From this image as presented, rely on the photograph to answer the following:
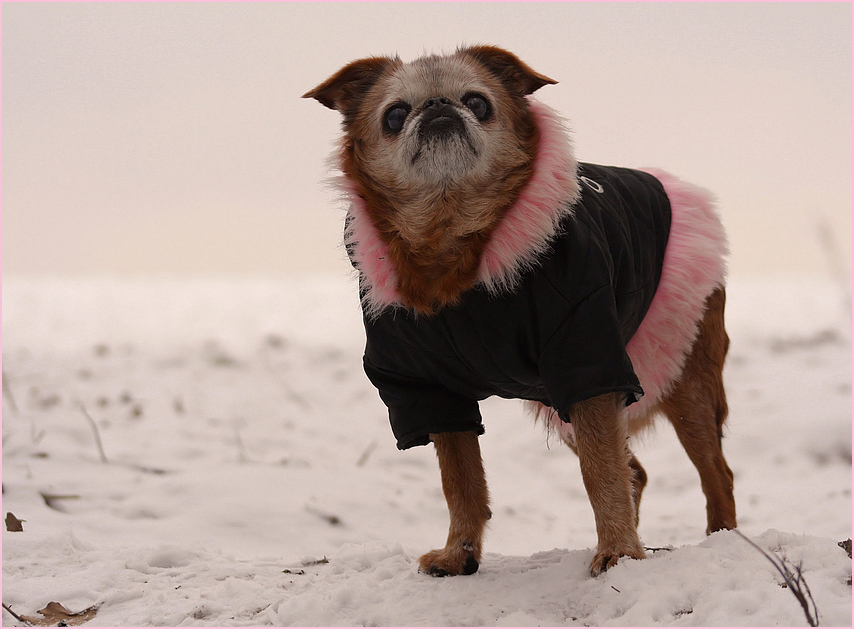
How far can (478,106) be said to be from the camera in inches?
112

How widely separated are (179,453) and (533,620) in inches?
114

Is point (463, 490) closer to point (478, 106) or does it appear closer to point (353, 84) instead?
point (478, 106)

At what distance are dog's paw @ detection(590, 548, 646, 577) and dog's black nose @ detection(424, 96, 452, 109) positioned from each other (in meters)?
1.61

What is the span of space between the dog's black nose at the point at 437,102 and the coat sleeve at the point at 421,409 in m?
0.98

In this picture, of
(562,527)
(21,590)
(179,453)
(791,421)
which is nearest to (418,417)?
(21,590)

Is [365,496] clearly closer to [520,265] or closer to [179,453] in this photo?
[179,453]

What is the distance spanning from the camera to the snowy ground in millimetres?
2535

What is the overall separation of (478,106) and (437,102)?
0.51ft

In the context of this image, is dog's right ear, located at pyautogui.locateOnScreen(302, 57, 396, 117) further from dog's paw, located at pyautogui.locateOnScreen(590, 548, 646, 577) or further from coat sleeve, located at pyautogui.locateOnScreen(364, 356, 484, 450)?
dog's paw, located at pyautogui.locateOnScreen(590, 548, 646, 577)

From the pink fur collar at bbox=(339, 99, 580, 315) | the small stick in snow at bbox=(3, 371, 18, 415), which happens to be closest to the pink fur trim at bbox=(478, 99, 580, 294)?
the pink fur collar at bbox=(339, 99, 580, 315)

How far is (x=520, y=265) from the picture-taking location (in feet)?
8.84

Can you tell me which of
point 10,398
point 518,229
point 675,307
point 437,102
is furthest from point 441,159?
point 10,398

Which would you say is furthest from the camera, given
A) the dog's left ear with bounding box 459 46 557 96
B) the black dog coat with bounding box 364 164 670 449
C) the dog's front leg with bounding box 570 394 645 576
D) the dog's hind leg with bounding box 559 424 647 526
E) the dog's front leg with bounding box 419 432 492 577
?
the dog's hind leg with bounding box 559 424 647 526

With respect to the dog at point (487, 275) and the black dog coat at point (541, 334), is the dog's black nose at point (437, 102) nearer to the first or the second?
the dog at point (487, 275)
